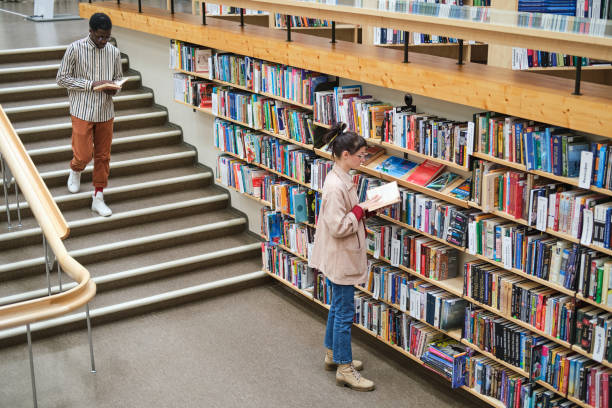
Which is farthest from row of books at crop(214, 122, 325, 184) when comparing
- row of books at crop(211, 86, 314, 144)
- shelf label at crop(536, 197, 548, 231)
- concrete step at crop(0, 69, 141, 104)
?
concrete step at crop(0, 69, 141, 104)

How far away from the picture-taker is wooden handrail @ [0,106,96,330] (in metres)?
3.81

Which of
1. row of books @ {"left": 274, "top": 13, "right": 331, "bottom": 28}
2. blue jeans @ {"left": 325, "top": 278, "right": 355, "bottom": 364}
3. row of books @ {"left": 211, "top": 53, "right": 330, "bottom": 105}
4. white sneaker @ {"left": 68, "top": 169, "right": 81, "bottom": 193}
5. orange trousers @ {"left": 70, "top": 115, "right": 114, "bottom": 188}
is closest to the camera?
blue jeans @ {"left": 325, "top": 278, "right": 355, "bottom": 364}

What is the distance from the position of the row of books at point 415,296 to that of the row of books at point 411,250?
114mm

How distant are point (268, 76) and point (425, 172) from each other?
5.92 ft

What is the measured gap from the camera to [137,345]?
5.71m

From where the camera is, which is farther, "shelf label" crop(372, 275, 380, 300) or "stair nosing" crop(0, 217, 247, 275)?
"stair nosing" crop(0, 217, 247, 275)

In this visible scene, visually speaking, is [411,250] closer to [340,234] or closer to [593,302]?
[340,234]

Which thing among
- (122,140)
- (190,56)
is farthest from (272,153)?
(122,140)

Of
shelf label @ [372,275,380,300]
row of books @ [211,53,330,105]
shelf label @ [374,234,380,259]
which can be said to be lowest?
shelf label @ [372,275,380,300]

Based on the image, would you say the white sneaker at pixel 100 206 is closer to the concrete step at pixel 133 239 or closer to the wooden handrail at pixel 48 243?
the concrete step at pixel 133 239

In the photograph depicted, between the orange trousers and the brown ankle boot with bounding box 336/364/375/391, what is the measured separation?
9.68ft

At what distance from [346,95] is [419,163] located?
2.46 ft

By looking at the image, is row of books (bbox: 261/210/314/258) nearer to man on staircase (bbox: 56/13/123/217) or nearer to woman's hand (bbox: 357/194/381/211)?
woman's hand (bbox: 357/194/381/211)

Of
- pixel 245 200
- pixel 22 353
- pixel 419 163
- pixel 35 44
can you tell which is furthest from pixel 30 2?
pixel 419 163
